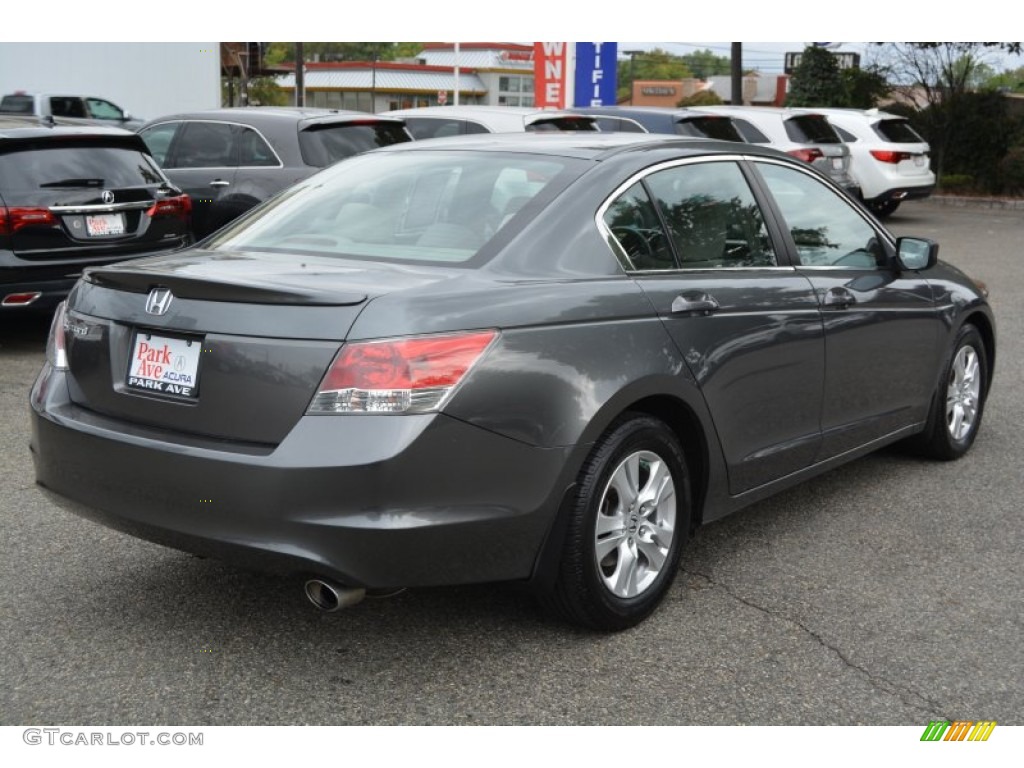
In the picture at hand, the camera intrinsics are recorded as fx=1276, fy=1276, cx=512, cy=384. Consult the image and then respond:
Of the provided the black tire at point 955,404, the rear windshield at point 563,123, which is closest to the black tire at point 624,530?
the black tire at point 955,404

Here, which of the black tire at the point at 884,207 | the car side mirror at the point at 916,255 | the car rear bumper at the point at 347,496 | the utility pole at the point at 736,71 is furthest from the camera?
the utility pole at the point at 736,71

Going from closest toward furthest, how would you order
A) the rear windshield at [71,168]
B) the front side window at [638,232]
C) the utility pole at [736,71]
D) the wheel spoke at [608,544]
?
1. the wheel spoke at [608,544]
2. the front side window at [638,232]
3. the rear windshield at [71,168]
4. the utility pole at [736,71]

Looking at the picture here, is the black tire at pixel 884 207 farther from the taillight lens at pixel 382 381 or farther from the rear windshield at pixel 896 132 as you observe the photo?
the taillight lens at pixel 382 381

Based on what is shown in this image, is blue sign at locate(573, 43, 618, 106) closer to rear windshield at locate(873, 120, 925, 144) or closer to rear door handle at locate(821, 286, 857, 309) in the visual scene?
rear windshield at locate(873, 120, 925, 144)

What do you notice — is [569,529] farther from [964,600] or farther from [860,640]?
[964,600]

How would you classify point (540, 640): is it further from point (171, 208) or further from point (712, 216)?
point (171, 208)

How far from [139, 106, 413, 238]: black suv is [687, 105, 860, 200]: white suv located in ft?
22.1

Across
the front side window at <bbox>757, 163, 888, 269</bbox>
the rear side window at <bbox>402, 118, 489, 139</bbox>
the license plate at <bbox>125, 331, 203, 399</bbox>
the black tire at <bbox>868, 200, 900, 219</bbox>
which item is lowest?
the black tire at <bbox>868, 200, 900, 219</bbox>

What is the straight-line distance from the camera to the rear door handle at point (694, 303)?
13.6 ft

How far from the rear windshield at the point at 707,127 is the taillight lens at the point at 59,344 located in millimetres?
12180

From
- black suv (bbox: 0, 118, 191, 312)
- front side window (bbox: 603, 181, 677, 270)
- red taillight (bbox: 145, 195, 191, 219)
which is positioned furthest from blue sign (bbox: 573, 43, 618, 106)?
front side window (bbox: 603, 181, 677, 270)

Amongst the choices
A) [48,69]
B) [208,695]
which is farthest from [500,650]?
[48,69]

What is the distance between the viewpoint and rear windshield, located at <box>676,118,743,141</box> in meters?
15.7

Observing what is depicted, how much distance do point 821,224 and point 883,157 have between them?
14.8 meters
